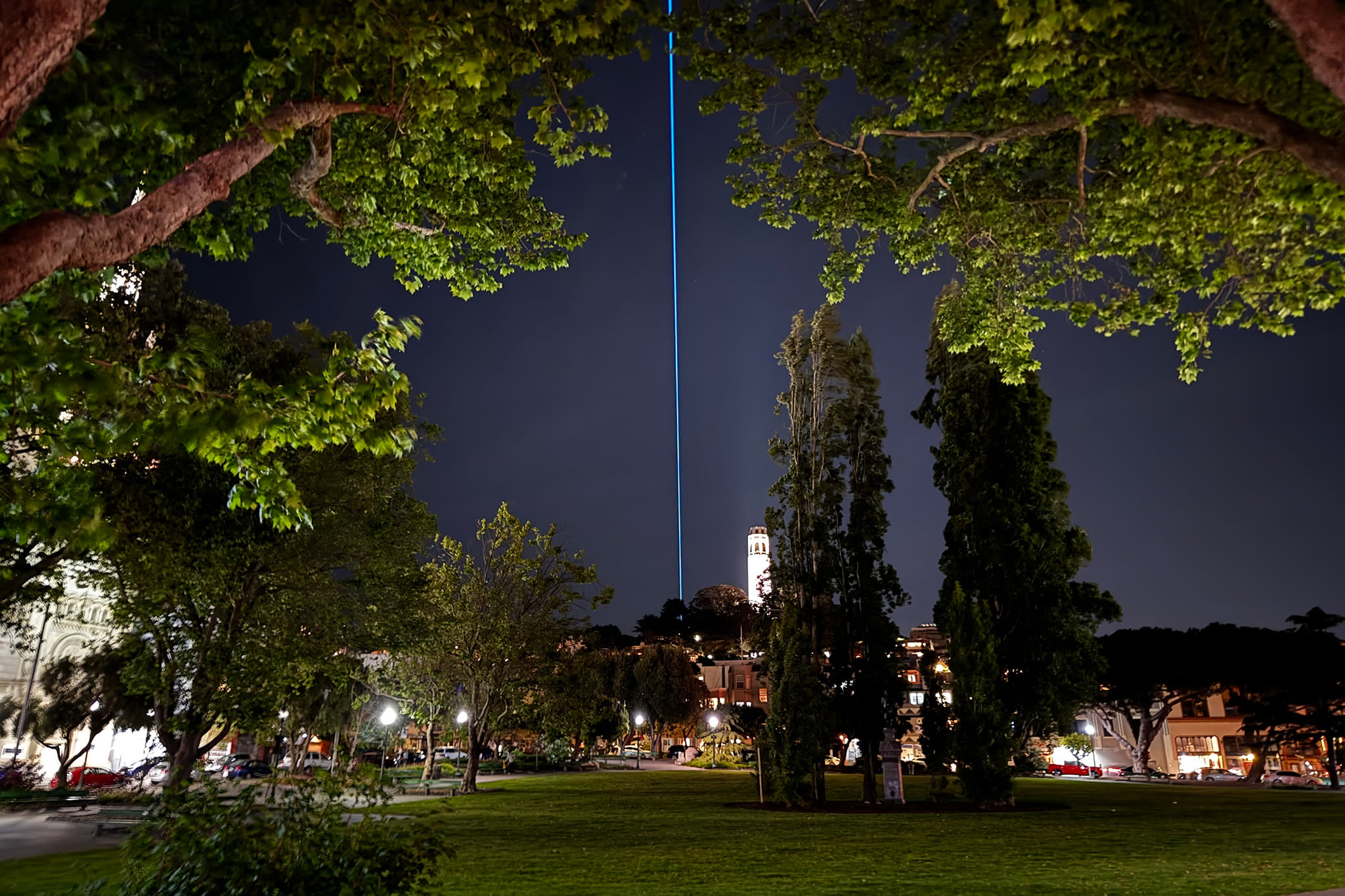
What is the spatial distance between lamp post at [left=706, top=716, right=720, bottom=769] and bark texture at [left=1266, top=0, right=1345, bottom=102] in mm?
60869

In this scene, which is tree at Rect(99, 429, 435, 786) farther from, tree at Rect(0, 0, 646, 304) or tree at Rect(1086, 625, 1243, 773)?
tree at Rect(1086, 625, 1243, 773)

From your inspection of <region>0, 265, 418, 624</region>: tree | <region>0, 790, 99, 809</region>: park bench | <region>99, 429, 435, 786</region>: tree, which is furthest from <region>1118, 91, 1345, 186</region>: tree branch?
<region>0, 790, 99, 809</region>: park bench

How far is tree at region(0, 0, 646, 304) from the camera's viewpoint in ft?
15.2

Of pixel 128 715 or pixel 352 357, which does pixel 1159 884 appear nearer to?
pixel 352 357

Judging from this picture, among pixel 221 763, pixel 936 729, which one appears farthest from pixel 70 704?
pixel 936 729

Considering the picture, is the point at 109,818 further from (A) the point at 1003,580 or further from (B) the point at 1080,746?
(B) the point at 1080,746

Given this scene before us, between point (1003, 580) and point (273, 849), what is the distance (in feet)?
85.4

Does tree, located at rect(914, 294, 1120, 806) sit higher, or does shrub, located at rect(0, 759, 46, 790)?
tree, located at rect(914, 294, 1120, 806)

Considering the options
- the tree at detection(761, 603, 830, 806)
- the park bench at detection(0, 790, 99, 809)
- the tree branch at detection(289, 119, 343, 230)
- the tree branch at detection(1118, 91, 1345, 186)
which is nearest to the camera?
the tree branch at detection(1118, 91, 1345, 186)

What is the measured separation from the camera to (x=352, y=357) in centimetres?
571

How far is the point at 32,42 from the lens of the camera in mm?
3820

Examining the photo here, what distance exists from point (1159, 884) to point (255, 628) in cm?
1797

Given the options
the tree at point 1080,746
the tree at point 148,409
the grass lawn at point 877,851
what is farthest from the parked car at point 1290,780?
the tree at point 148,409

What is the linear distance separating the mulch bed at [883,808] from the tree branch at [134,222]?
70.3 ft
